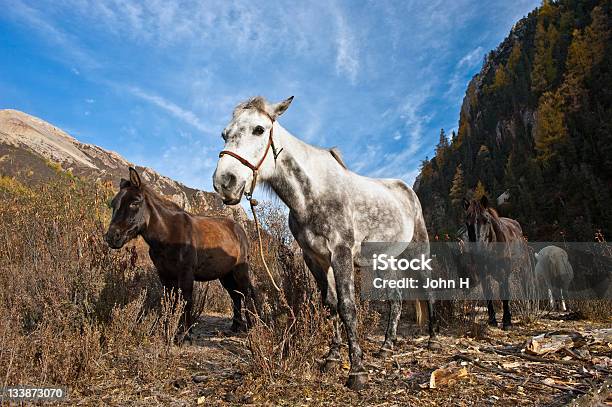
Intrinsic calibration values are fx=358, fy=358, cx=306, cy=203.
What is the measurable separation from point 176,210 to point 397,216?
10.4ft

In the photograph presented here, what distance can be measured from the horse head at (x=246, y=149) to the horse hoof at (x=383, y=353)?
2321 millimetres

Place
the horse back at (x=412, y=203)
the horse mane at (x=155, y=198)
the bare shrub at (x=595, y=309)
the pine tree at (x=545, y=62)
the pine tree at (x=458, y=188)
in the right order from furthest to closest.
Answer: the pine tree at (x=458, y=188)
the pine tree at (x=545, y=62)
the bare shrub at (x=595, y=309)
the horse mane at (x=155, y=198)
the horse back at (x=412, y=203)

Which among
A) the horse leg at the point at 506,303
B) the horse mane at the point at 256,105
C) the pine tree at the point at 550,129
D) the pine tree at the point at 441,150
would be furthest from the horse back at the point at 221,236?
the pine tree at the point at 441,150

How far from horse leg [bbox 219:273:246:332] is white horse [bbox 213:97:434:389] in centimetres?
274

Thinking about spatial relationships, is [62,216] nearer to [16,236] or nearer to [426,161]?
[16,236]

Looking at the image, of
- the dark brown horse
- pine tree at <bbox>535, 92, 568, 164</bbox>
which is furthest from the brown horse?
pine tree at <bbox>535, 92, 568, 164</bbox>

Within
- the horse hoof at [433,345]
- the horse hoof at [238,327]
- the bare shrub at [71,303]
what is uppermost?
the bare shrub at [71,303]

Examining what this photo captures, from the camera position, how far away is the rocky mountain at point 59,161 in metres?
19.2

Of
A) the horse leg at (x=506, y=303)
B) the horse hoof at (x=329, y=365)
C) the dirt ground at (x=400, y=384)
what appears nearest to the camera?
the dirt ground at (x=400, y=384)

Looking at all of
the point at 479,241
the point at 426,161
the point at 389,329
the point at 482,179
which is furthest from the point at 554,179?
the point at 426,161

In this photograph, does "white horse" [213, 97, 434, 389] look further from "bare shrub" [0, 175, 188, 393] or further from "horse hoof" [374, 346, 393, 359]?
"bare shrub" [0, 175, 188, 393]

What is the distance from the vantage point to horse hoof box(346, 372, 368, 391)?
2793 millimetres

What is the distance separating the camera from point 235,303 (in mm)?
5969

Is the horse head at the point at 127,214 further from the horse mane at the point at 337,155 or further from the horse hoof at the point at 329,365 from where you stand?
the horse hoof at the point at 329,365
